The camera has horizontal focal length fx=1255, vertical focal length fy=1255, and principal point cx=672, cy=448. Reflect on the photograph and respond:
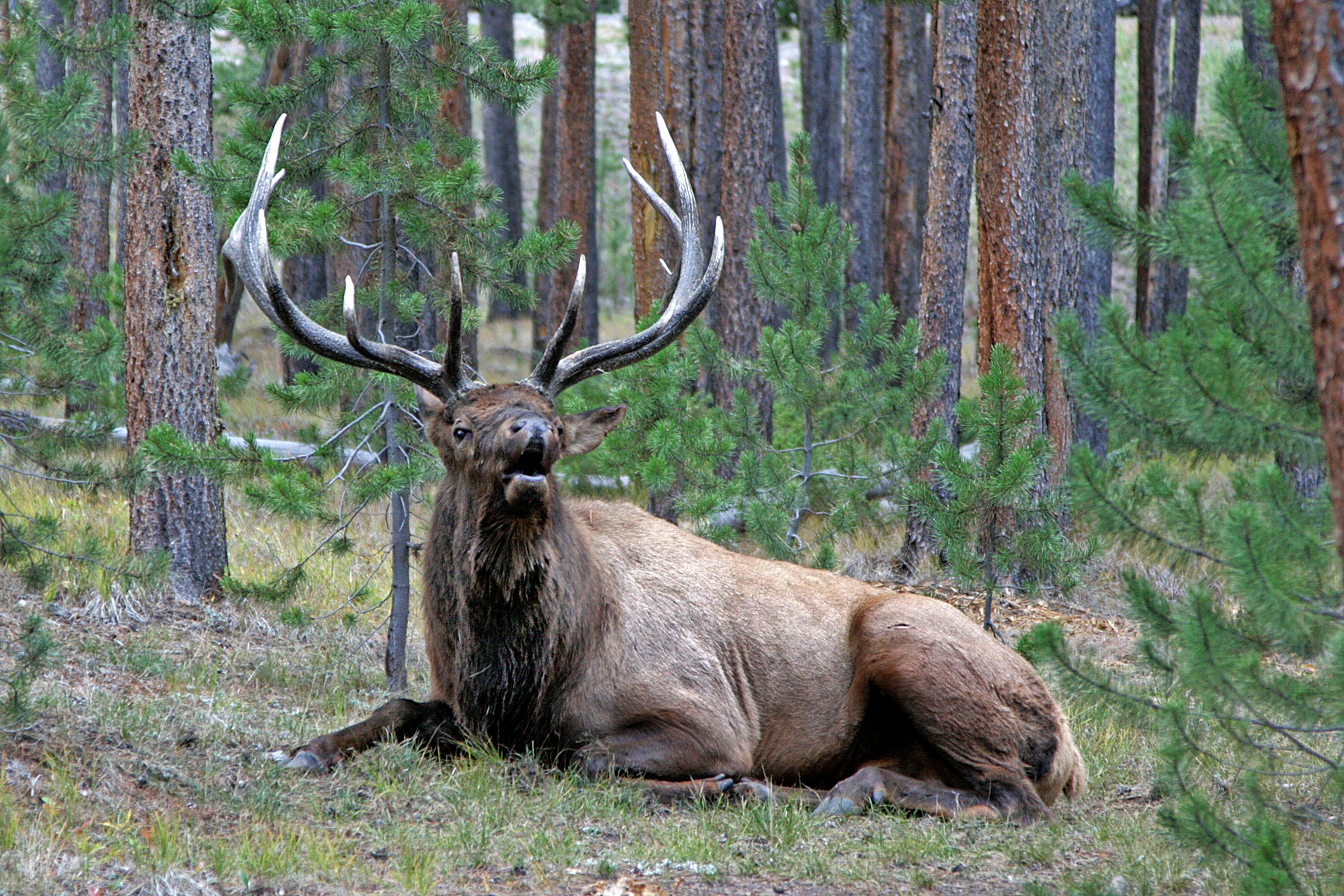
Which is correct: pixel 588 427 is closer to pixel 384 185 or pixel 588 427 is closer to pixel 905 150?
pixel 384 185

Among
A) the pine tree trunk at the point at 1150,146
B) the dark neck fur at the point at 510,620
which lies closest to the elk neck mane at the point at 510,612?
the dark neck fur at the point at 510,620

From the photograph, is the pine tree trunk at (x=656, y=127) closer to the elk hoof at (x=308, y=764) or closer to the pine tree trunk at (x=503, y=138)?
the elk hoof at (x=308, y=764)

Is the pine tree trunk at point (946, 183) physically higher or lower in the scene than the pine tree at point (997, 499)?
higher

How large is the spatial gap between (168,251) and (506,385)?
3.01 metres

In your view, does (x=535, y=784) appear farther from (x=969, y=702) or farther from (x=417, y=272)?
(x=417, y=272)

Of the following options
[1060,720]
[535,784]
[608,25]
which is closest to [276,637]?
[535,784]

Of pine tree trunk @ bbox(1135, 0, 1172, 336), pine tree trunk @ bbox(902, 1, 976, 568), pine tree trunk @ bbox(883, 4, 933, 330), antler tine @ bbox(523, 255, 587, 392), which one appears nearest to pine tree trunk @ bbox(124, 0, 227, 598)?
antler tine @ bbox(523, 255, 587, 392)

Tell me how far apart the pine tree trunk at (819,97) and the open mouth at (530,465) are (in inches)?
692

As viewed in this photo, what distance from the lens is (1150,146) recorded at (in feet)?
53.7

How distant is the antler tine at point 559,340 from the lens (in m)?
5.51

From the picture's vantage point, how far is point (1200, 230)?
3602 mm

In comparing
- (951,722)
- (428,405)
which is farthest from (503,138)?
(951,722)

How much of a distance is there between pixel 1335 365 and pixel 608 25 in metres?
63.8

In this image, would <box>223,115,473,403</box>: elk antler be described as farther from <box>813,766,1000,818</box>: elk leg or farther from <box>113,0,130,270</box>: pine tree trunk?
<box>813,766,1000,818</box>: elk leg
